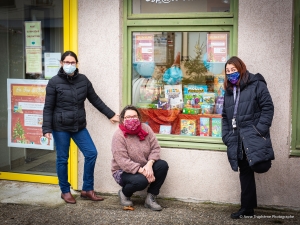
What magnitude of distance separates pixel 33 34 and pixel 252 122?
3.39 m

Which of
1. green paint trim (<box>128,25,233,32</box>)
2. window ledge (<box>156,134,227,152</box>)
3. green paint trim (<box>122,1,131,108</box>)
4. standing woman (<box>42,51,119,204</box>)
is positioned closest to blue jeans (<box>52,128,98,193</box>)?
standing woman (<box>42,51,119,204</box>)

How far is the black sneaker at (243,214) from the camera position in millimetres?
4836

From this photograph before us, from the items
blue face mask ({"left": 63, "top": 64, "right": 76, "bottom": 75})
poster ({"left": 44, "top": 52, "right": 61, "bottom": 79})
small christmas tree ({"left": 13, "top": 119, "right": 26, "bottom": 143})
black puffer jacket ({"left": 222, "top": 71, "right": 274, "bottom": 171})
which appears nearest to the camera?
black puffer jacket ({"left": 222, "top": 71, "right": 274, "bottom": 171})

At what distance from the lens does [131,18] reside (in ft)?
18.3

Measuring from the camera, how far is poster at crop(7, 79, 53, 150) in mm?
6262

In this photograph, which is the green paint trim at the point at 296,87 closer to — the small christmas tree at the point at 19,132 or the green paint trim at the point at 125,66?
the green paint trim at the point at 125,66

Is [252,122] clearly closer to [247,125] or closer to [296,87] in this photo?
[247,125]

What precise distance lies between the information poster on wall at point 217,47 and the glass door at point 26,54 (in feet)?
6.73

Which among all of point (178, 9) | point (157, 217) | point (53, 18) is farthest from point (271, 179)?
point (53, 18)

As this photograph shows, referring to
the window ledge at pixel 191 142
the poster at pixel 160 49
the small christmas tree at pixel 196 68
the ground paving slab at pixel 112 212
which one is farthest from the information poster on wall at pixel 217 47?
the ground paving slab at pixel 112 212

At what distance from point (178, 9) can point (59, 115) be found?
195 cm

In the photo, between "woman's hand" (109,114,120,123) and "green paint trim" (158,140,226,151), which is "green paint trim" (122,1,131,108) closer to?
"woman's hand" (109,114,120,123)

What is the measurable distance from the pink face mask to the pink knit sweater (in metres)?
0.13

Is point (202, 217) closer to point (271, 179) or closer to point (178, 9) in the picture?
point (271, 179)
